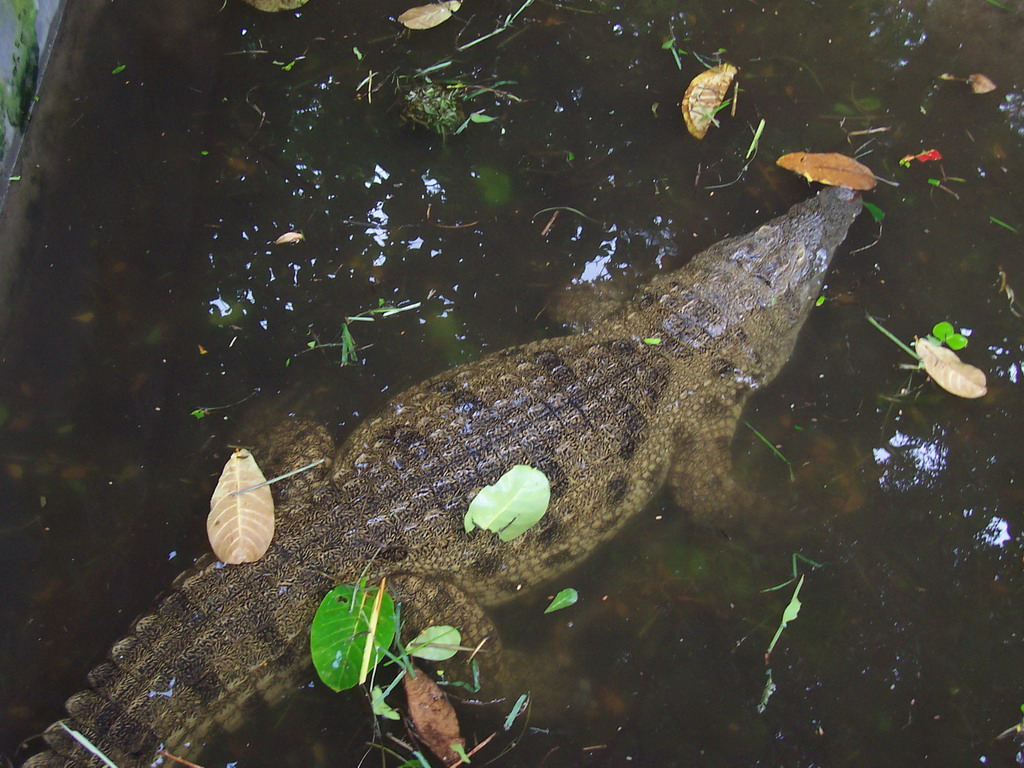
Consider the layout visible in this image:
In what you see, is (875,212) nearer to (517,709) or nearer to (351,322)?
(351,322)

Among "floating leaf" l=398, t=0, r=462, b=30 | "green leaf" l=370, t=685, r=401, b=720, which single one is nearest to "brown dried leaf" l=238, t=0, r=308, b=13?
"floating leaf" l=398, t=0, r=462, b=30

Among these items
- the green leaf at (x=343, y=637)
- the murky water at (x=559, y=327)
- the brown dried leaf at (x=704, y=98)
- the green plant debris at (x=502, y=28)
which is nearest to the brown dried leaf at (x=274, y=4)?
the murky water at (x=559, y=327)

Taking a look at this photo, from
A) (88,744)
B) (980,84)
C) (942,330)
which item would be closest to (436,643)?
(88,744)

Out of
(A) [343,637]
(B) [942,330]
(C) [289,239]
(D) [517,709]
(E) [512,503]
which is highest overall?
(C) [289,239]

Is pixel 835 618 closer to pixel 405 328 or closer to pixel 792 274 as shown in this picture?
pixel 792 274

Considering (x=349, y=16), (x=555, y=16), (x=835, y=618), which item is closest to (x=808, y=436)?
(x=835, y=618)
